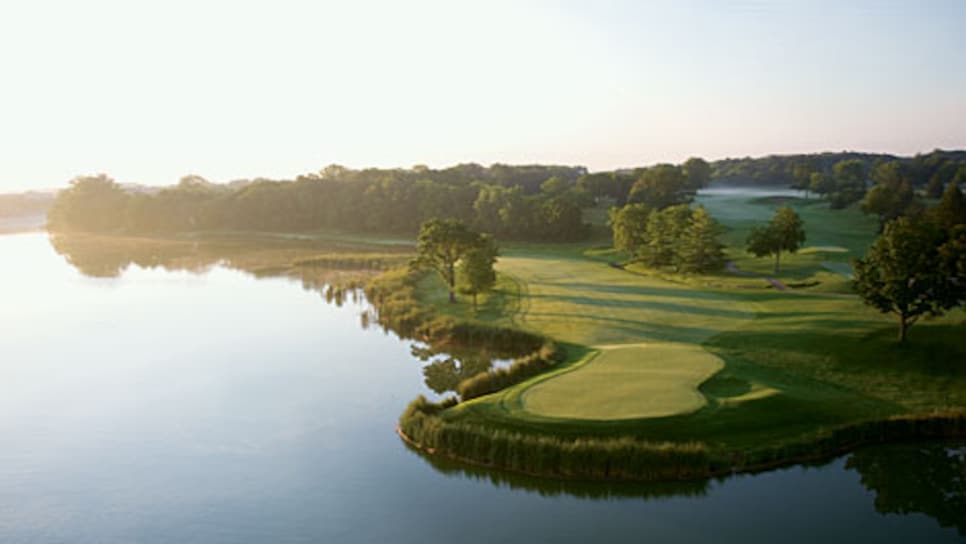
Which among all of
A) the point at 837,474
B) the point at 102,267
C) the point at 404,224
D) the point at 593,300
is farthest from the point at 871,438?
the point at 404,224

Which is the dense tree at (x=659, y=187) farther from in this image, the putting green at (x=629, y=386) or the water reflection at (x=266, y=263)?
the putting green at (x=629, y=386)

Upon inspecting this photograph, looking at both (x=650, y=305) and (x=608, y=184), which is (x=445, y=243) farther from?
(x=608, y=184)

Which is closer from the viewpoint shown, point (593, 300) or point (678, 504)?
point (678, 504)

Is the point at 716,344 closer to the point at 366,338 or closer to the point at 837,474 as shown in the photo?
the point at 837,474

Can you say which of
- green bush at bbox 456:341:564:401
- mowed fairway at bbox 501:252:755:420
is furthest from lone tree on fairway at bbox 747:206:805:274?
green bush at bbox 456:341:564:401

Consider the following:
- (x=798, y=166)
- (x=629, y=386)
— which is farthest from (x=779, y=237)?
(x=798, y=166)
